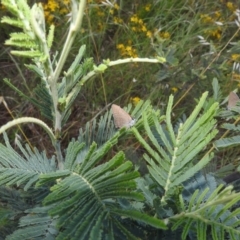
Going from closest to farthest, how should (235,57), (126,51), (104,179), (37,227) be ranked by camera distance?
1. (104,179)
2. (37,227)
3. (235,57)
4. (126,51)

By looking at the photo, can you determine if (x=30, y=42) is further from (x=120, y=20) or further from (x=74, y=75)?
(x=120, y=20)

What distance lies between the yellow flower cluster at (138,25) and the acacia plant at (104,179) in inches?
42.7

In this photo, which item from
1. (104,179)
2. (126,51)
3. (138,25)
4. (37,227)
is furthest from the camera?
(138,25)

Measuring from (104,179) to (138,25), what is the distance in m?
1.44

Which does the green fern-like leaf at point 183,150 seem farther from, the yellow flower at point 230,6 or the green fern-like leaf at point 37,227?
the yellow flower at point 230,6

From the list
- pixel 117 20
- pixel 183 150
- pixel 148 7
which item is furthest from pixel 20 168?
pixel 148 7

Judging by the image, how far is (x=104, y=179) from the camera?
1.92ft

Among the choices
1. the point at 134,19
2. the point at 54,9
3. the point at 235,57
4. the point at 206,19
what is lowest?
the point at 235,57

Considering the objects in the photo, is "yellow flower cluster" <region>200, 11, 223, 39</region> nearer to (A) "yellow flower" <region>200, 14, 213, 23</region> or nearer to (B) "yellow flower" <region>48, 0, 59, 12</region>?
(A) "yellow flower" <region>200, 14, 213, 23</region>

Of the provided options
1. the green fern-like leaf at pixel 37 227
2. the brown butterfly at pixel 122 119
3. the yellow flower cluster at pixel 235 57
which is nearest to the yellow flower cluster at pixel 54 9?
the yellow flower cluster at pixel 235 57

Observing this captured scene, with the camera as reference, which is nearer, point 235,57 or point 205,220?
point 205,220

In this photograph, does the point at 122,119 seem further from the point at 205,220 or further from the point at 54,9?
the point at 54,9

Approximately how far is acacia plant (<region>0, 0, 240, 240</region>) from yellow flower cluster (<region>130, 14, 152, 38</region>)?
1.08m

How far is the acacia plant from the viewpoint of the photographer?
0.57 m
